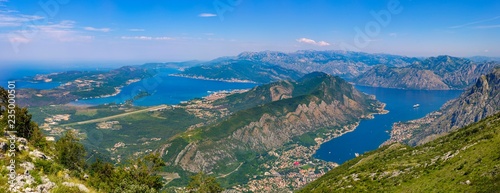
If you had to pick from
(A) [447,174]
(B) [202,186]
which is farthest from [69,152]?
(A) [447,174]

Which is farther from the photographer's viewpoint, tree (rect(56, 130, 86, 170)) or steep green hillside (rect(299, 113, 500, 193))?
tree (rect(56, 130, 86, 170))

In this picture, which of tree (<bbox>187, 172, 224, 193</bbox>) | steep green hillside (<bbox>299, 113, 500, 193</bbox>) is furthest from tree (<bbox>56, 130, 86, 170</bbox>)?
steep green hillside (<bbox>299, 113, 500, 193</bbox>)

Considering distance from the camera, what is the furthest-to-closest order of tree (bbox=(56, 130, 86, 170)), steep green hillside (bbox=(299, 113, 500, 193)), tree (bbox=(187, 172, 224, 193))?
tree (bbox=(187, 172, 224, 193)), tree (bbox=(56, 130, 86, 170)), steep green hillside (bbox=(299, 113, 500, 193))

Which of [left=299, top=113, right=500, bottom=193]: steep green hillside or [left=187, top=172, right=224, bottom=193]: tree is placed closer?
[left=299, top=113, right=500, bottom=193]: steep green hillside

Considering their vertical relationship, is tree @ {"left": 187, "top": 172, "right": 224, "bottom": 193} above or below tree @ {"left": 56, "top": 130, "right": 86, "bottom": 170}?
below

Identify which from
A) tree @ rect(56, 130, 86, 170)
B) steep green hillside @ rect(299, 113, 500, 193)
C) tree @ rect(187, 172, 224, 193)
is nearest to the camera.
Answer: steep green hillside @ rect(299, 113, 500, 193)

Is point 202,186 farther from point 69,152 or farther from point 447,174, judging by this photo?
point 447,174

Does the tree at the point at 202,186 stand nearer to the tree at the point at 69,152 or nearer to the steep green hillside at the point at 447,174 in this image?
the tree at the point at 69,152

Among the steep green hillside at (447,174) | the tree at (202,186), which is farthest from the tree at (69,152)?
the steep green hillside at (447,174)

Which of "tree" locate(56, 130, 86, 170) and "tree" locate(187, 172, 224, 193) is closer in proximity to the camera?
"tree" locate(56, 130, 86, 170)

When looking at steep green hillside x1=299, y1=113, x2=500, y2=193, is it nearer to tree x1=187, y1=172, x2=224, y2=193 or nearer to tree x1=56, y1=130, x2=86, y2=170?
tree x1=187, y1=172, x2=224, y2=193

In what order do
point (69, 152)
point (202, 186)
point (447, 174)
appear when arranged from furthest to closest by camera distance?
point (202, 186) → point (69, 152) → point (447, 174)
